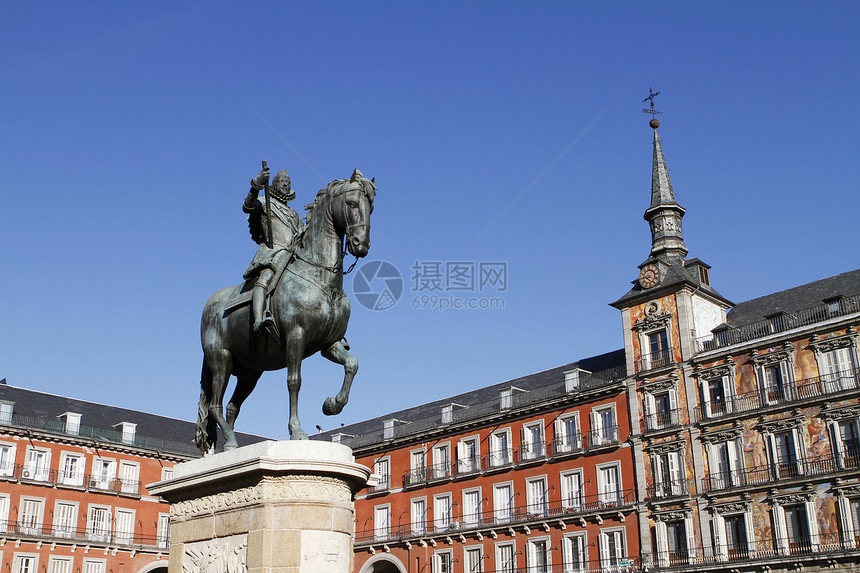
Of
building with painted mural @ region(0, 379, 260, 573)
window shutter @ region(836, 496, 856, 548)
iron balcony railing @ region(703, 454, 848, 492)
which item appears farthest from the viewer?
building with painted mural @ region(0, 379, 260, 573)

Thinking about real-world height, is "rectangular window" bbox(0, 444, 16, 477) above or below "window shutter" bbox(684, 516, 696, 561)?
above

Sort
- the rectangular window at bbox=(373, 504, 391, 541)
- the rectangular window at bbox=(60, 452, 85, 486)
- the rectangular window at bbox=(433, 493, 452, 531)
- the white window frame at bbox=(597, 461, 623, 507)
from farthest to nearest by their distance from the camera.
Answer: the rectangular window at bbox=(373, 504, 391, 541), the rectangular window at bbox=(433, 493, 452, 531), the rectangular window at bbox=(60, 452, 85, 486), the white window frame at bbox=(597, 461, 623, 507)

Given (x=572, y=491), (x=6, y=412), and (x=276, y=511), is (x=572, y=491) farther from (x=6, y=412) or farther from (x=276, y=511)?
(x=276, y=511)

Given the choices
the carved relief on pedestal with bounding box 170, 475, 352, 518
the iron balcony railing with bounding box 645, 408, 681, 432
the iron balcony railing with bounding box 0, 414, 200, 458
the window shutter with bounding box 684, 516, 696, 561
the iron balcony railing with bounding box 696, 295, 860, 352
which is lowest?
the carved relief on pedestal with bounding box 170, 475, 352, 518

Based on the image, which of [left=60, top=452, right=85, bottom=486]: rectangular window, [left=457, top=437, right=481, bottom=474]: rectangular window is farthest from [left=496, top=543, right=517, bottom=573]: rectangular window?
[left=60, top=452, right=85, bottom=486]: rectangular window

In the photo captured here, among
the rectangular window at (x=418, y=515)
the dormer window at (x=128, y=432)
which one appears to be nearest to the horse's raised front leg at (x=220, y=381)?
the rectangular window at (x=418, y=515)

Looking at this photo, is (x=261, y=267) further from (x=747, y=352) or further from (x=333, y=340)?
(x=747, y=352)

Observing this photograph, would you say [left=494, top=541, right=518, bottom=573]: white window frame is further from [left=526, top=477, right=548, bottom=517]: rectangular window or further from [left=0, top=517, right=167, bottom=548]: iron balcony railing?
[left=0, top=517, right=167, bottom=548]: iron balcony railing

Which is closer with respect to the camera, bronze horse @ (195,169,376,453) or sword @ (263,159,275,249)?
bronze horse @ (195,169,376,453)

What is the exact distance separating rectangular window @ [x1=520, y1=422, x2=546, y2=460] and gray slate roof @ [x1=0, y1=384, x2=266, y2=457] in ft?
82.1

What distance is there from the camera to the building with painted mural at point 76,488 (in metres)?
52.5

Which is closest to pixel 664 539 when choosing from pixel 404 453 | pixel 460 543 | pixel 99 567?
pixel 460 543

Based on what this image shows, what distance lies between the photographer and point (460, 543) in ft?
179

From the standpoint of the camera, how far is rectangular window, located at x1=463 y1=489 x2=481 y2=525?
54.8m
